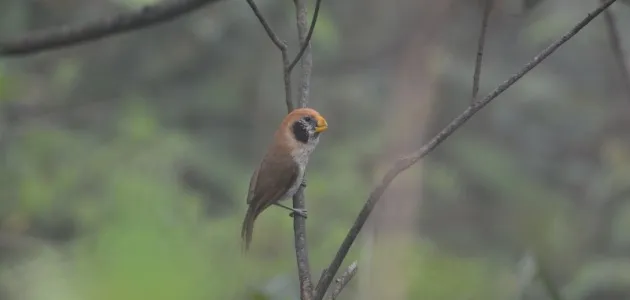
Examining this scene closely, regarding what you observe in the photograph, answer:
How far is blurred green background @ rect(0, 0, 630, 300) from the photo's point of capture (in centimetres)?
446

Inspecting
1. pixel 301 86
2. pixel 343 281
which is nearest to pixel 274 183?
pixel 301 86

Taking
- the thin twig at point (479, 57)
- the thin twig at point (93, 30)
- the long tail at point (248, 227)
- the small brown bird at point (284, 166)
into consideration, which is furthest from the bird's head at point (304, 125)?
the thin twig at point (93, 30)

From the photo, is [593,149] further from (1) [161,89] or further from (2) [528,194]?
(1) [161,89]

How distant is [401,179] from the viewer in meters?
4.26

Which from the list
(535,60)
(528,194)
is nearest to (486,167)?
(528,194)

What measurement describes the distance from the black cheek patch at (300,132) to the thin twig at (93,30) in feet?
4.71

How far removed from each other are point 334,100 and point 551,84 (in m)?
1.55

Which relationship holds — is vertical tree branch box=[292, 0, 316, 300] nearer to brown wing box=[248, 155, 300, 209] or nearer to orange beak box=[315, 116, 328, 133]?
brown wing box=[248, 155, 300, 209]

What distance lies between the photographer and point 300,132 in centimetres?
224

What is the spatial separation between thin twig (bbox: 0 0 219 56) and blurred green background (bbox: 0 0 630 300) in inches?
97.6

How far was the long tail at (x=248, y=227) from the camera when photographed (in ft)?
6.66

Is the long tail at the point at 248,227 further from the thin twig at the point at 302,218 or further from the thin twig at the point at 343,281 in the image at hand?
the thin twig at the point at 343,281

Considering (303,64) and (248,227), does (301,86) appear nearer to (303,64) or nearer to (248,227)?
(303,64)

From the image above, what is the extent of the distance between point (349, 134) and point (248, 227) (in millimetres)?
4026
